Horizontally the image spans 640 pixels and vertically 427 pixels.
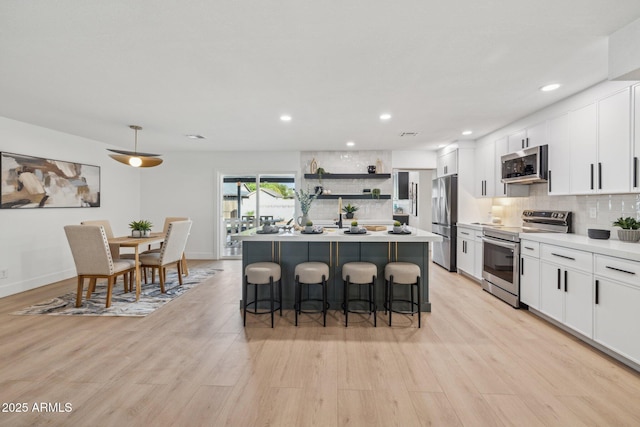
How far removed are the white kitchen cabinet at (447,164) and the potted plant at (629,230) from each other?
3.02 m

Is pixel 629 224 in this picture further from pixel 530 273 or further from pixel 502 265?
Answer: pixel 502 265

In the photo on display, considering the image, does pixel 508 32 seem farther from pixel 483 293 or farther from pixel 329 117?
pixel 483 293

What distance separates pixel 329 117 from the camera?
410 cm

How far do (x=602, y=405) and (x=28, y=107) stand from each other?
622 centimetres

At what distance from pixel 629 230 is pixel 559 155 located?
1129 mm

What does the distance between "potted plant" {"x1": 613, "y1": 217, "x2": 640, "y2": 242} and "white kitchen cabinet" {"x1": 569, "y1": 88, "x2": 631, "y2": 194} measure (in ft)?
0.93

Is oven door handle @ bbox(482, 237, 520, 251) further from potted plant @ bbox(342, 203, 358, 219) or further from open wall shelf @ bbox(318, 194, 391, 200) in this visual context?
potted plant @ bbox(342, 203, 358, 219)

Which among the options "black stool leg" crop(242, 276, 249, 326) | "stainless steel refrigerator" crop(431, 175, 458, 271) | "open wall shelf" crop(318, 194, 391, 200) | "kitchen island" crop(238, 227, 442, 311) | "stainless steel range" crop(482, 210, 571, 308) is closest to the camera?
"black stool leg" crop(242, 276, 249, 326)

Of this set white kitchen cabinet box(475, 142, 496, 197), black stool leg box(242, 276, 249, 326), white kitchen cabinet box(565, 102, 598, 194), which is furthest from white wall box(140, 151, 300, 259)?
white kitchen cabinet box(565, 102, 598, 194)

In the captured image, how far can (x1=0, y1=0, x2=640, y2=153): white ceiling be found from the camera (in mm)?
1868

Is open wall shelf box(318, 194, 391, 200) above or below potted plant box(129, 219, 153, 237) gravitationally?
above

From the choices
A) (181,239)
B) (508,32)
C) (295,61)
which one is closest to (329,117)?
(295,61)

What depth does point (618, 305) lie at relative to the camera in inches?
93.3

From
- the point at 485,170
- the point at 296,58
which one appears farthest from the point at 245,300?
the point at 485,170
